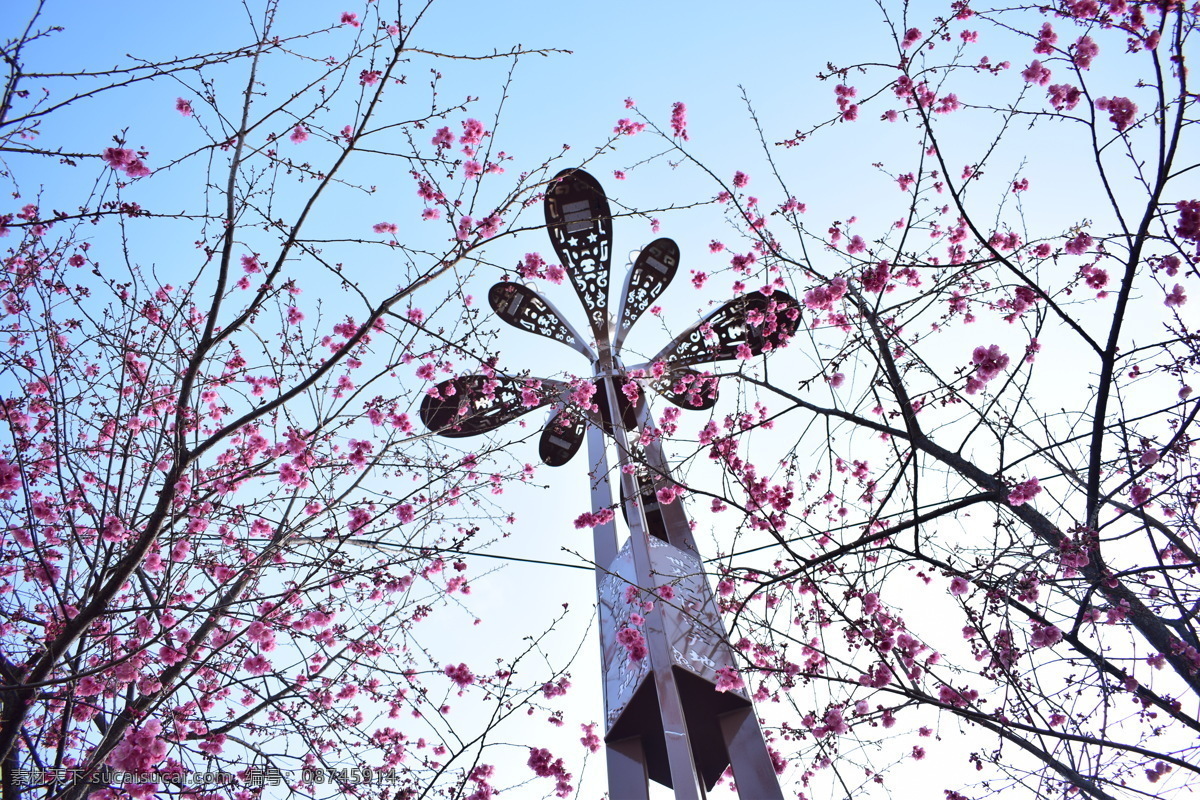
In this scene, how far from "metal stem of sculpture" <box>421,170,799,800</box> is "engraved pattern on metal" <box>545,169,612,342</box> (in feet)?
0.04

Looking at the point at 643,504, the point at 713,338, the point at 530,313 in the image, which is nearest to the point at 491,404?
the point at 530,313

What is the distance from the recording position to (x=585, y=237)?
820cm

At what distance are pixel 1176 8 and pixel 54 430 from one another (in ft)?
21.6

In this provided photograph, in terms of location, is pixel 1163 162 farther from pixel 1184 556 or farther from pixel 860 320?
pixel 1184 556

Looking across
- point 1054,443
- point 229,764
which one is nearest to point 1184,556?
point 1054,443

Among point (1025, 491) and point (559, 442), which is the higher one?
point (559, 442)

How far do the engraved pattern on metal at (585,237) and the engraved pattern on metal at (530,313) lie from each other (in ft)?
0.94

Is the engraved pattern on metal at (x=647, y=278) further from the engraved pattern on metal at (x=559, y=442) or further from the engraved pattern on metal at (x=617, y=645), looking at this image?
the engraved pattern on metal at (x=617, y=645)

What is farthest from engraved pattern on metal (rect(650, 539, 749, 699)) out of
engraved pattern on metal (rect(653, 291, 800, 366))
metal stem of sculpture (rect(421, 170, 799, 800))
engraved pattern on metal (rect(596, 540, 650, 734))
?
engraved pattern on metal (rect(653, 291, 800, 366))

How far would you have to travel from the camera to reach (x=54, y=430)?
177 inches

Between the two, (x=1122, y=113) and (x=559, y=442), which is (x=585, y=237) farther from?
(x=1122, y=113)

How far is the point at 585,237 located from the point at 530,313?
42.0 inches

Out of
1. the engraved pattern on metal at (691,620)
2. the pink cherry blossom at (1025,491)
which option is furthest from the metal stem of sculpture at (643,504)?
the pink cherry blossom at (1025,491)

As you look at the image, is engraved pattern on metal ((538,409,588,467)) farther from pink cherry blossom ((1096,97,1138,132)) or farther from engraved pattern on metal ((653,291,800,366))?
pink cherry blossom ((1096,97,1138,132))
